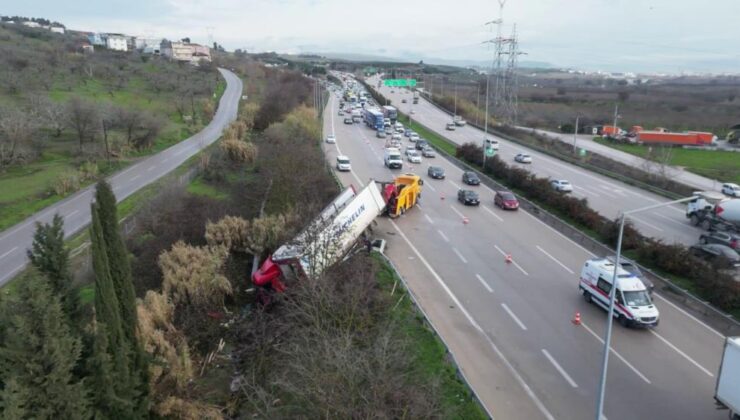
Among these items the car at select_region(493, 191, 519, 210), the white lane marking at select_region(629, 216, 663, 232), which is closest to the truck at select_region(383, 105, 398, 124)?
the car at select_region(493, 191, 519, 210)

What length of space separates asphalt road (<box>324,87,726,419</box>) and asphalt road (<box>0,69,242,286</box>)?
18736 millimetres

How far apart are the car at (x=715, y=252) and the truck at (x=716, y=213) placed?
10.9 feet

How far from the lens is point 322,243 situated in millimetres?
19766

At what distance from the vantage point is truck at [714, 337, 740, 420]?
42.1 feet

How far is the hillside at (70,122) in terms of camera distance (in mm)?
38500

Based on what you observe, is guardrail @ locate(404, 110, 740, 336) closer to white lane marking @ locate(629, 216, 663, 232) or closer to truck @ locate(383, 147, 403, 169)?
white lane marking @ locate(629, 216, 663, 232)

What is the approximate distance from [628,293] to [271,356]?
1279 cm

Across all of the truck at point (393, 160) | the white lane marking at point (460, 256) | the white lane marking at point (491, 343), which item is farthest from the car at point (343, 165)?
the white lane marking at point (460, 256)

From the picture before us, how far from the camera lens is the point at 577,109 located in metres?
113

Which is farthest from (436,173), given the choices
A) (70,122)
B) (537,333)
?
(70,122)

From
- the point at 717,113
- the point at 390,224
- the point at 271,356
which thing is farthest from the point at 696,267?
the point at 717,113

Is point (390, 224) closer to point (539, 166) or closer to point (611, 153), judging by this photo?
point (539, 166)

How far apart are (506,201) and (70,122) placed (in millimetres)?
40537

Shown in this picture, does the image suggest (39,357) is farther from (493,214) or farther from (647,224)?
(647,224)
